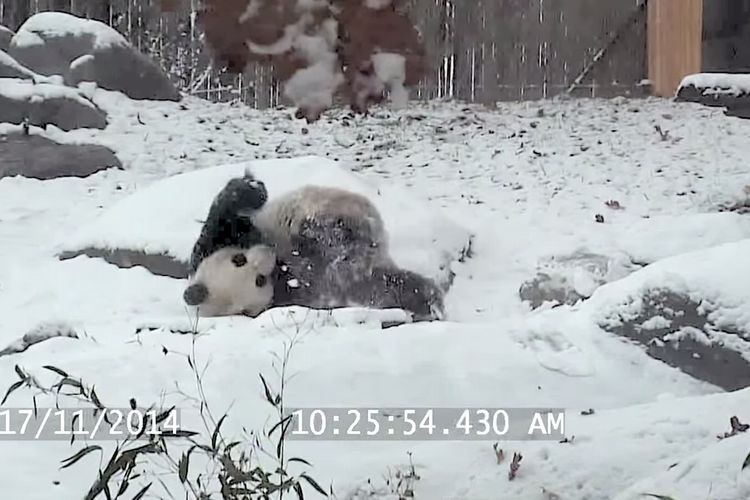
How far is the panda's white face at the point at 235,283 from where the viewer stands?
1685mm

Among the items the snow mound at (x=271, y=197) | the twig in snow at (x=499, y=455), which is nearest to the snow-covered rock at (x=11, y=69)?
the snow mound at (x=271, y=197)

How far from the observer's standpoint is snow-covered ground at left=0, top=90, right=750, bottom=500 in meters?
1.11

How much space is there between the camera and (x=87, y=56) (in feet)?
8.43

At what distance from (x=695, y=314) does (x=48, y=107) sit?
1.79 meters

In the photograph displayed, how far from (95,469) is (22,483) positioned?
78mm

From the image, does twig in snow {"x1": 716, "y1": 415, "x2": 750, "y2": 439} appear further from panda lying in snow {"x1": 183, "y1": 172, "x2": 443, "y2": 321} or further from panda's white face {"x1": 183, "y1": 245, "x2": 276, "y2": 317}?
panda's white face {"x1": 183, "y1": 245, "x2": 276, "y2": 317}

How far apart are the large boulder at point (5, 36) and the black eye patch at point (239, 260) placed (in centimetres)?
112

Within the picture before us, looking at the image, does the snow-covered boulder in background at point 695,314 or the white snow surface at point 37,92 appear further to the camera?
the white snow surface at point 37,92

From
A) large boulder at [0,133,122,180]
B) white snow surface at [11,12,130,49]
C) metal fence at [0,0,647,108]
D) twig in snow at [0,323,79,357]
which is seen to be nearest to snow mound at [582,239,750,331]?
metal fence at [0,0,647,108]

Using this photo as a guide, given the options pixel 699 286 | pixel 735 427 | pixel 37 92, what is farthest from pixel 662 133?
pixel 37 92

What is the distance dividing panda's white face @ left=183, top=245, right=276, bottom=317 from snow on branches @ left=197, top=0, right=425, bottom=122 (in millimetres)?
1036

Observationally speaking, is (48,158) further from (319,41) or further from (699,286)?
(319,41)

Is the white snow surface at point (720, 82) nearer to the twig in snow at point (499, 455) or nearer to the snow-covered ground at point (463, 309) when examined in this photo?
the snow-covered ground at point (463, 309)

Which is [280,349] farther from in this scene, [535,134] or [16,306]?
[535,134]
